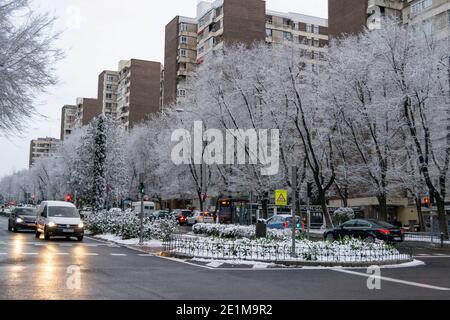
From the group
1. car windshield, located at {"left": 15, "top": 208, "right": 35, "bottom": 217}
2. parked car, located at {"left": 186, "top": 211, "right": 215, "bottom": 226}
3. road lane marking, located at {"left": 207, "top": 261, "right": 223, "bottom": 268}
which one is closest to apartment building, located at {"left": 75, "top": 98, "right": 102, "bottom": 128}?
parked car, located at {"left": 186, "top": 211, "right": 215, "bottom": 226}

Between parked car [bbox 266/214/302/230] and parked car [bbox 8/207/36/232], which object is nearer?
parked car [bbox 266/214/302/230]

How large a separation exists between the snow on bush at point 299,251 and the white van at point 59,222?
8.22m

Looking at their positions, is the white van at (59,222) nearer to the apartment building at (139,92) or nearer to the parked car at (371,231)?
the parked car at (371,231)

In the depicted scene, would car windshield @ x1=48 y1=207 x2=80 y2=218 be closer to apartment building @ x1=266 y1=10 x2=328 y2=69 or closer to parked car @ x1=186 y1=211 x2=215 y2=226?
parked car @ x1=186 y1=211 x2=215 y2=226

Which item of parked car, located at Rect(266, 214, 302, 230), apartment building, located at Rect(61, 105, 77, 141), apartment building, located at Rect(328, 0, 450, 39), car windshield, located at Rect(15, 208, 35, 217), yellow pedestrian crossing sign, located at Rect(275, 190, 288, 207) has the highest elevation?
apartment building, located at Rect(61, 105, 77, 141)

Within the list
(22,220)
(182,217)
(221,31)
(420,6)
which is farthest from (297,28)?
(22,220)

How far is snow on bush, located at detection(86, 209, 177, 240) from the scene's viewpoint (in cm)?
2531

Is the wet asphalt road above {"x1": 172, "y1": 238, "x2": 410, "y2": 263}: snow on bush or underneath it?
underneath

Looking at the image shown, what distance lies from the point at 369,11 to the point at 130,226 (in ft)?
146

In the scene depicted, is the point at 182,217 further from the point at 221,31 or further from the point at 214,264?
the point at 214,264

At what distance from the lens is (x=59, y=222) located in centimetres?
2462

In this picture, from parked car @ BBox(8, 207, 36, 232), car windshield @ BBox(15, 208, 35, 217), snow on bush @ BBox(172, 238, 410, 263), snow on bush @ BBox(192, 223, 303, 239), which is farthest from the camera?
car windshield @ BBox(15, 208, 35, 217)
